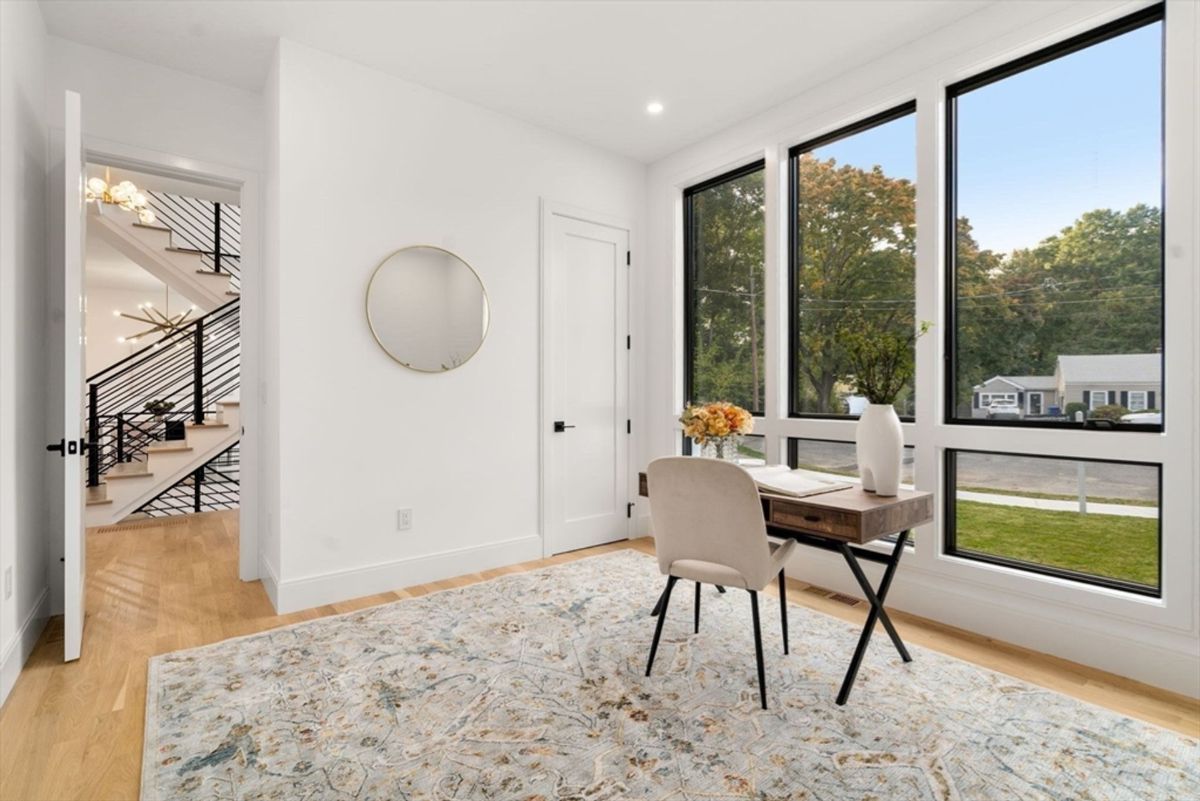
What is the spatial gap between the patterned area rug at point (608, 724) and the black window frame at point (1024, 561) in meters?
0.64

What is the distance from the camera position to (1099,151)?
8.61 feet

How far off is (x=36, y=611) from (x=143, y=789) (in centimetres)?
172

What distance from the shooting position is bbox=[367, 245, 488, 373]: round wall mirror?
3.44 meters

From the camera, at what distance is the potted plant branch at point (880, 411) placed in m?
2.43

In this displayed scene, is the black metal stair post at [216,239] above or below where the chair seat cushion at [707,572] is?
above

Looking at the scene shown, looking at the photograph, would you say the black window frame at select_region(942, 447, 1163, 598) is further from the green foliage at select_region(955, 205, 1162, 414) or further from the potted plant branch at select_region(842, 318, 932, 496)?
the potted plant branch at select_region(842, 318, 932, 496)

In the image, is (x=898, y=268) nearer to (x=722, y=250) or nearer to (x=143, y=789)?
(x=722, y=250)

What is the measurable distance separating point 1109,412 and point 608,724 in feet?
8.09

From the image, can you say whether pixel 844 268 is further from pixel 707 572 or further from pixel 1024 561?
Answer: pixel 707 572

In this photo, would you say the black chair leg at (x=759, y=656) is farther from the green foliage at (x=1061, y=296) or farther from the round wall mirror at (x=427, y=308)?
the round wall mirror at (x=427, y=308)

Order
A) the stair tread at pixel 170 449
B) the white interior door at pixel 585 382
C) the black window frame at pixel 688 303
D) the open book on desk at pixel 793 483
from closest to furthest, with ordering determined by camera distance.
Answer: the open book on desk at pixel 793 483, the white interior door at pixel 585 382, the black window frame at pixel 688 303, the stair tread at pixel 170 449

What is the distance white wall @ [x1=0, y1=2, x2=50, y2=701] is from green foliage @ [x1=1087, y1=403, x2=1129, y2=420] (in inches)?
174

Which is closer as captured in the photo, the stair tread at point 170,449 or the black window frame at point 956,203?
the black window frame at point 956,203

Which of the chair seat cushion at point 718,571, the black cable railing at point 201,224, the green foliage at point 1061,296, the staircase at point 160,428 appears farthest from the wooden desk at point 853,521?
the black cable railing at point 201,224
